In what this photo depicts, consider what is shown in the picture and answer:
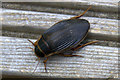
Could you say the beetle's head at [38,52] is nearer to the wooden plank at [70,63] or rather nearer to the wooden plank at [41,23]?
the wooden plank at [70,63]

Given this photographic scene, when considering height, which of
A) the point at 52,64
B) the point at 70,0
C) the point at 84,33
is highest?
the point at 70,0

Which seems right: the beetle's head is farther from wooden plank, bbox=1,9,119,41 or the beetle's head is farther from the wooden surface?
wooden plank, bbox=1,9,119,41

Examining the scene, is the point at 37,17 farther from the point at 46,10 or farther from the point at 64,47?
the point at 64,47

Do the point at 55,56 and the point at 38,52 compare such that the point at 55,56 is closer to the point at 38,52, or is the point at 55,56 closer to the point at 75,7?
the point at 38,52

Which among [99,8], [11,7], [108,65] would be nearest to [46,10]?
[11,7]

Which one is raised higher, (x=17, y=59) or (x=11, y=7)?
(x=11, y=7)

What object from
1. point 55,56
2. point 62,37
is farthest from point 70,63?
point 62,37
